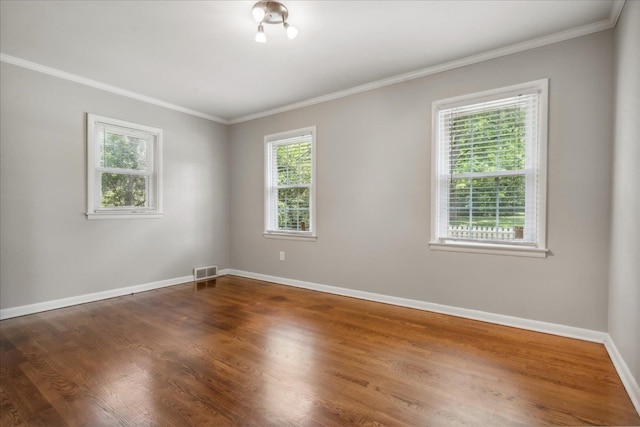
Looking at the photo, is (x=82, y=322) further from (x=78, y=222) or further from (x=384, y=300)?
(x=384, y=300)

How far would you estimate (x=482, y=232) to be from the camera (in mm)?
3102

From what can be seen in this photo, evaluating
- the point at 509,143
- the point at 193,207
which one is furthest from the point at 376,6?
the point at 193,207

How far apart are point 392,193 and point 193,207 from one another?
3108mm

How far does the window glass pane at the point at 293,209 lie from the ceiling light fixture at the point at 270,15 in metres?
2.29

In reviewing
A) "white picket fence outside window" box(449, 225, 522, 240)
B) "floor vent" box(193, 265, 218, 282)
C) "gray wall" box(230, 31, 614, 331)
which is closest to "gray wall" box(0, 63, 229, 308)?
"floor vent" box(193, 265, 218, 282)

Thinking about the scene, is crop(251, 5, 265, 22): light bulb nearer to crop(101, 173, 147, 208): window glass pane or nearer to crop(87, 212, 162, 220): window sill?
crop(101, 173, 147, 208): window glass pane

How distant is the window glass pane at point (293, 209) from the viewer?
14.8 feet

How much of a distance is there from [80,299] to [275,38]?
3643 millimetres

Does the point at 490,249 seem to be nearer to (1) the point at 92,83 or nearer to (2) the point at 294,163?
(2) the point at 294,163

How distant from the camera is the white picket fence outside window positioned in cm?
296

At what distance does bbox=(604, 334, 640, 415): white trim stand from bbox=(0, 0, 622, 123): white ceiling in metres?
2.51

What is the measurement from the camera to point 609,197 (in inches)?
98.2

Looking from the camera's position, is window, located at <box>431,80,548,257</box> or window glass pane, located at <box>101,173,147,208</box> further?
window glass pane, located at <box>101,173,147,208</box>

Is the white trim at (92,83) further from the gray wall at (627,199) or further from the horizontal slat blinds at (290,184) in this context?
the gray wall at (627,199)
